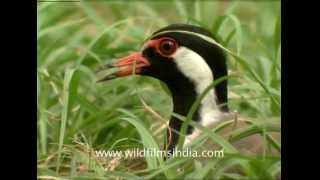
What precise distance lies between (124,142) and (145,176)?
31 cm

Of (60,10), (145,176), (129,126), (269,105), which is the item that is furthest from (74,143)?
(60,10)

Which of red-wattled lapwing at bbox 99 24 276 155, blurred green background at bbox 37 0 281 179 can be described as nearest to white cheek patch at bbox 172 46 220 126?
red-wattled lapwing at bbox 99 24 276 155

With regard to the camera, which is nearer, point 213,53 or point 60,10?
point 213,53

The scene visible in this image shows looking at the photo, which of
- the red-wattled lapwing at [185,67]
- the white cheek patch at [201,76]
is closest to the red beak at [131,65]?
the red-wattled lapwing at [185,67]

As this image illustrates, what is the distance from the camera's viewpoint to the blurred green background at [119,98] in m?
4.09

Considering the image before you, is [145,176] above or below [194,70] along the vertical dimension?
below

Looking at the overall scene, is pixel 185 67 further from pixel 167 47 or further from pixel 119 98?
pixel 119 98

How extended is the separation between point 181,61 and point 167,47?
0.07m

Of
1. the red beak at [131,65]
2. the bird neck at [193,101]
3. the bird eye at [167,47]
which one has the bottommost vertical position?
the bird neck at [193,101]

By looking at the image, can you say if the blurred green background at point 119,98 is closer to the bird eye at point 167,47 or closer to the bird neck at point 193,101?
the bird neck at point 193,101
